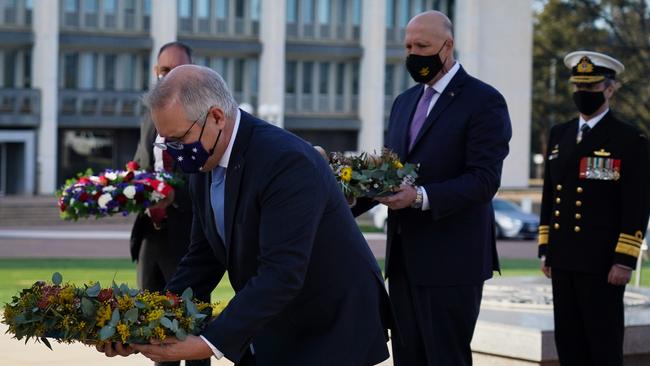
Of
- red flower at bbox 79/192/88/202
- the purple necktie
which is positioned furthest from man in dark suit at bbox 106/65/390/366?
red flower at bbox 79/192/88/202

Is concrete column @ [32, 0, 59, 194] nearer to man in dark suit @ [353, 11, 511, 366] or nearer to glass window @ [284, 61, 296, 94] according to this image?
glass window @ [284, 61, 296, 94]

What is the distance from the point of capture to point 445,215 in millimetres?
5559

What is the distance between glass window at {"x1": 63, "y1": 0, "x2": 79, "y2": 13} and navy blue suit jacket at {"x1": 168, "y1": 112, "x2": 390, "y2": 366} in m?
50.7

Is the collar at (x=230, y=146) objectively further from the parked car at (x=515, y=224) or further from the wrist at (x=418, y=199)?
the parked car at (x=515, y=224)

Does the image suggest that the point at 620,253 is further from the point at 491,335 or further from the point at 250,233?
the point at 250,233

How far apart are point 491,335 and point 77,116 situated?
1841 inches

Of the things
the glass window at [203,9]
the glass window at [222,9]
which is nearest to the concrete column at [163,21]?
the glass window at [203,9]

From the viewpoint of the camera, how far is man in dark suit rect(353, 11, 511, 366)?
5633 mm

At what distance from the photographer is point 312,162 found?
401cm

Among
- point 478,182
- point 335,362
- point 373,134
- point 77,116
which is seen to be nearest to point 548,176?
point 478,182

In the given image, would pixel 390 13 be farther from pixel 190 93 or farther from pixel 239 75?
pixel 190 93

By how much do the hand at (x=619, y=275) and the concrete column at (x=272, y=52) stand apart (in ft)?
160

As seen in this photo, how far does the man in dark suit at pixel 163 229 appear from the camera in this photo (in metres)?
6.82

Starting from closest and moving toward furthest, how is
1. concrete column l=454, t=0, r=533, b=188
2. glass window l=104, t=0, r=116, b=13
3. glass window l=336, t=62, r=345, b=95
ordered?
glass window l=104, t=0, r=116, b=13 < glass window l=336, t=62, r=345, b=95 < concrete column l=454, t=0, r=533, b=188
